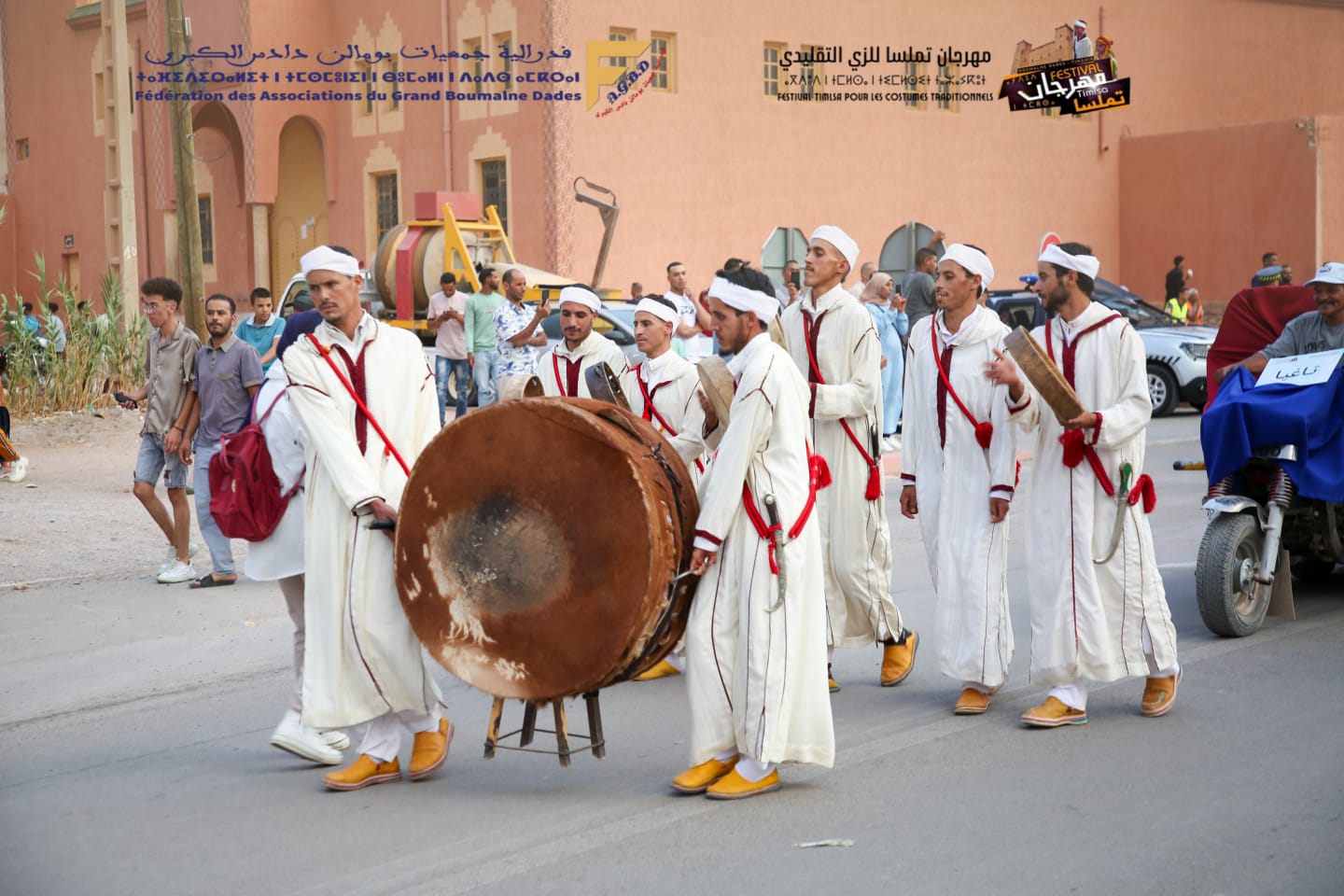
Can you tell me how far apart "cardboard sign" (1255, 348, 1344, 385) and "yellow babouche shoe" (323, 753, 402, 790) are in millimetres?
4814

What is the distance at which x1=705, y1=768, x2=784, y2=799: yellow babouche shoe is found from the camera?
5.21 m

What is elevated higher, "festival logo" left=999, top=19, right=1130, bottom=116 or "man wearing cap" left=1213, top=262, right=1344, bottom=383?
"festival logo" left=999, top=19, right=1130, bottom=116

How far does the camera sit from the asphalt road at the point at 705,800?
454cm

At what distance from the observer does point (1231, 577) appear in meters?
7.43

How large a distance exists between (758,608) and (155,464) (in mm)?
5894

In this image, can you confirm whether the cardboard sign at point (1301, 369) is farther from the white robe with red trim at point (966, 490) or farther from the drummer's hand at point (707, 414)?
the drummer's hand at point (707, 414)

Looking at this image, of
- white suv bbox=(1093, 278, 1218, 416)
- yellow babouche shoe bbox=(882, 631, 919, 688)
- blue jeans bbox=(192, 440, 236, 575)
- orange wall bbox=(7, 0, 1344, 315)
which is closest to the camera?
yellow babouche shoe bbox=(882, 631, 919, 688)

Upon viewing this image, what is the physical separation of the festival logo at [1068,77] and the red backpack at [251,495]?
2983 centimetres

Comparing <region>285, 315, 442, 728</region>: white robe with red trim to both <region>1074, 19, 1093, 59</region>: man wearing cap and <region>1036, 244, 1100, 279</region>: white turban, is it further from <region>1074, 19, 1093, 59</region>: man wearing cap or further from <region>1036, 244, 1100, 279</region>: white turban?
<region>1074, 19, 1093, 59</region>: man wearing cap

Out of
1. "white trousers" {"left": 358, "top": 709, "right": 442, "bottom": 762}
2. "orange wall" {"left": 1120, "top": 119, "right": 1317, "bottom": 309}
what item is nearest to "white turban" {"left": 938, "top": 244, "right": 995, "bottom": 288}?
"white trousers" {"left": 358, "top": 709, "right": 442, "bottom": 762}

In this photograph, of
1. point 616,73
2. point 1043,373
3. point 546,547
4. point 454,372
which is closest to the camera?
point 546,547

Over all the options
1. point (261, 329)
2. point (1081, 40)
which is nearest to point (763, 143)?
point (1081, 40)

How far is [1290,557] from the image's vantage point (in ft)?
27.7

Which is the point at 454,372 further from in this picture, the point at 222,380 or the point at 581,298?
the point at 581,298
